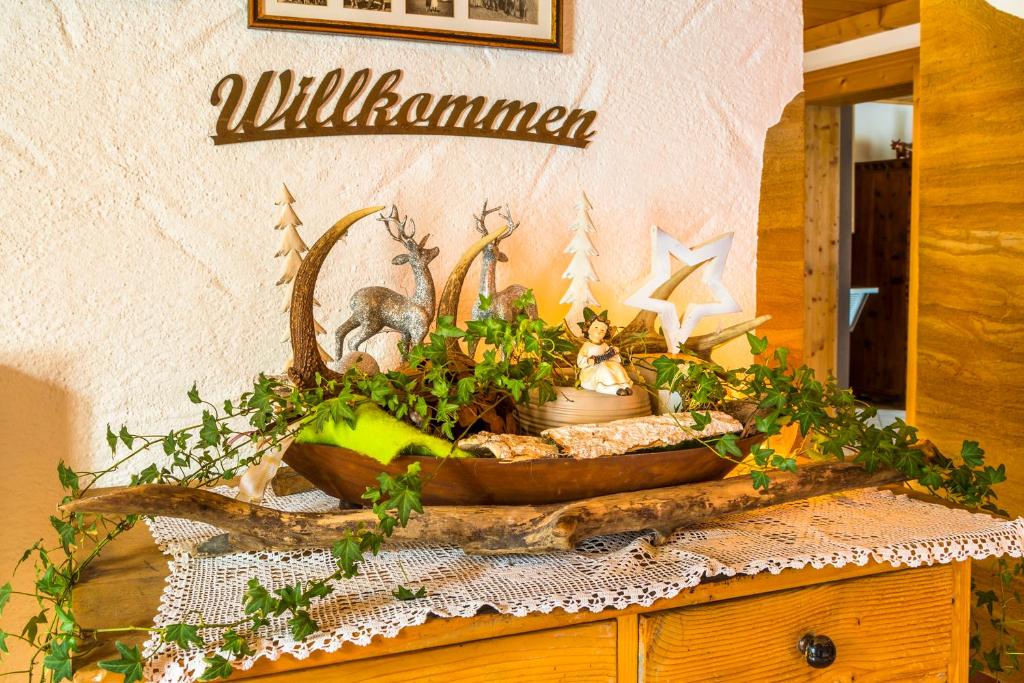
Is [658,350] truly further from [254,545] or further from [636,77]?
[254,545]

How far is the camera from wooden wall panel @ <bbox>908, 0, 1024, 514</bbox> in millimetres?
2115

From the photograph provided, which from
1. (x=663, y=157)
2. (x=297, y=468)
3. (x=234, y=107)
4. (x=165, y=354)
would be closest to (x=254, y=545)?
(x=297, y=468)

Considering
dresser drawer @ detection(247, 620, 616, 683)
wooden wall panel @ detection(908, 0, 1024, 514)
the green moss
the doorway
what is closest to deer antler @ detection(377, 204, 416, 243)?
the green moss

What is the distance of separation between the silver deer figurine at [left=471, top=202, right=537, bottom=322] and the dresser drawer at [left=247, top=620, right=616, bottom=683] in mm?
381

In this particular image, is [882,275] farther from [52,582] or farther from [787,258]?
[52,582]

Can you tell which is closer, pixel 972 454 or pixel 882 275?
pixel 972 454

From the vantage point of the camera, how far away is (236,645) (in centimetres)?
67

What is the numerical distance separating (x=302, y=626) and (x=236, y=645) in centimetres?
5

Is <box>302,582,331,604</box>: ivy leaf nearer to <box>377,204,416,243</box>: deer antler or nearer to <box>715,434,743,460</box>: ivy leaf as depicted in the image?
<box>715,434,743,460</box>: ivy leaf

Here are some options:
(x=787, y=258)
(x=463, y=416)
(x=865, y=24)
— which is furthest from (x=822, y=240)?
(x=463, y=416)

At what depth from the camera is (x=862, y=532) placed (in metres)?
0.95

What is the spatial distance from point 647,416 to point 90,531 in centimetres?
59

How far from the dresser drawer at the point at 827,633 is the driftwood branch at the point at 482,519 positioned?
92 millimetres

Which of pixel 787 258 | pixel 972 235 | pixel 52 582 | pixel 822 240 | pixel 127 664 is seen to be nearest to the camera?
pixel 127 664
